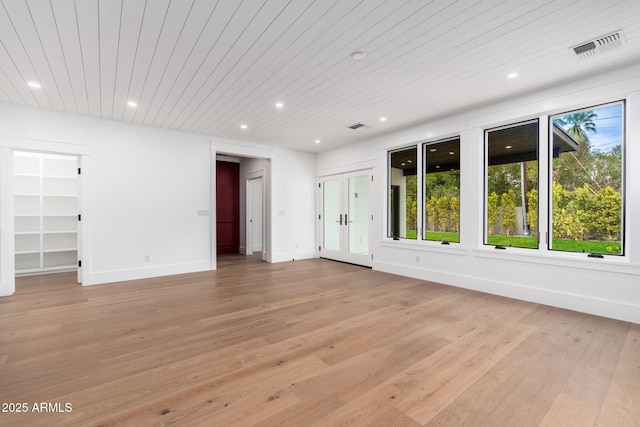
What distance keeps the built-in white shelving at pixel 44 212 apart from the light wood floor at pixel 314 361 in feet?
6.94

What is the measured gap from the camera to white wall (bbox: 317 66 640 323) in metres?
3.19

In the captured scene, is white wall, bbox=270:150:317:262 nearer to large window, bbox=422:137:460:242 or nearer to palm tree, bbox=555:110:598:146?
large window, bbox=422:137:460:242

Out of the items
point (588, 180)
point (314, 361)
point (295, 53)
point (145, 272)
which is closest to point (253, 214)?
point (145, 272)

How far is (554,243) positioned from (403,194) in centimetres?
257

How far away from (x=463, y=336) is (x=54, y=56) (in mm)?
5052

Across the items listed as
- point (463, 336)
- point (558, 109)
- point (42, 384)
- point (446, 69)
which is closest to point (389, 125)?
point (446, 69)

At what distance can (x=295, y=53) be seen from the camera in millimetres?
2918

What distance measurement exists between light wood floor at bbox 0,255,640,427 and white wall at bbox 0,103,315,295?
119 cm

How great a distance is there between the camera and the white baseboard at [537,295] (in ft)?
10.5

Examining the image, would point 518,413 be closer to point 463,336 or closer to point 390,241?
point 463,336

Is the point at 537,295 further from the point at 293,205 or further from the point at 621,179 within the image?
the point at 293,205

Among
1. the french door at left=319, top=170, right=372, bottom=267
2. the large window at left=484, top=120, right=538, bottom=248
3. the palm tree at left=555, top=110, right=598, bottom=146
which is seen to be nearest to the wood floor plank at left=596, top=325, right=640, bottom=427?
the large window at left=484, top=120, right=538, bottom=248

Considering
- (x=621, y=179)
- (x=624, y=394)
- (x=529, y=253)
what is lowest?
(x=624, y=394)

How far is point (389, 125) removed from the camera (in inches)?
212
